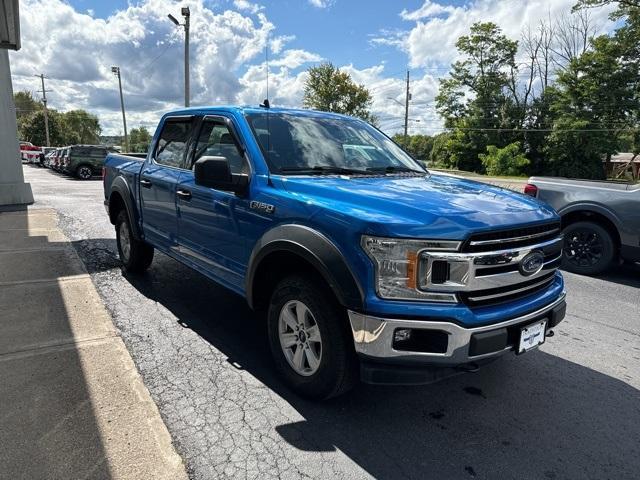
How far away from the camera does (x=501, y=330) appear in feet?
8.46

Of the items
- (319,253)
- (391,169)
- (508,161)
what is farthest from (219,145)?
(508,161)

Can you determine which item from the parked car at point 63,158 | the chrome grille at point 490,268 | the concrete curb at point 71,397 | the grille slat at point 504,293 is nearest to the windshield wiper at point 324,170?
the chrome grille at point 490,268

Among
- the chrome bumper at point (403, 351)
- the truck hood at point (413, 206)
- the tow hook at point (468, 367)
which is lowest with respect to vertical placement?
the tow hook at point (468, 367)

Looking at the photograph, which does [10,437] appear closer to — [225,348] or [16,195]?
[225,348]

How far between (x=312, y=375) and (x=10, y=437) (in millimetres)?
1720

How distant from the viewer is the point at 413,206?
2.64 m

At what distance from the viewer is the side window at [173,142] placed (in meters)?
4.51

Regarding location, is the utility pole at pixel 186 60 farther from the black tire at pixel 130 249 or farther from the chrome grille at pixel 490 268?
the chrome grille at pixel 490 268

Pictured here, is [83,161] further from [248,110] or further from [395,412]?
[395,412]

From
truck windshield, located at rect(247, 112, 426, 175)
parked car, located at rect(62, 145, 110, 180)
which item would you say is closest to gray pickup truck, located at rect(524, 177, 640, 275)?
truck windshield, located at rect(247, 112, 426, 175)

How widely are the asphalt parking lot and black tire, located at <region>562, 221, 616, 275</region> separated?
1921mm

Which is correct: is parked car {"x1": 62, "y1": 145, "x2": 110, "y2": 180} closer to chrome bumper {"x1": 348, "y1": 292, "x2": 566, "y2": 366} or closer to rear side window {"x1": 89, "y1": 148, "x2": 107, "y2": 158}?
rear side window {"x1": 89, "y1": 148, "x2": 107, "y2": 158}

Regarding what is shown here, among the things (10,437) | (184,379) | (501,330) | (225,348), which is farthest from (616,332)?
(10,437)

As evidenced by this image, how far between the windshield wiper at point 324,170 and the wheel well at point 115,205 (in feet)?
10.5
